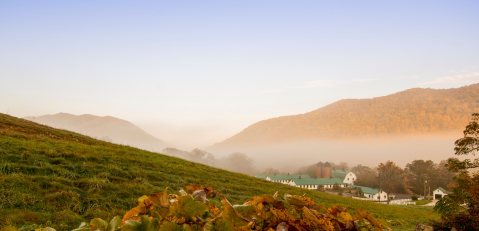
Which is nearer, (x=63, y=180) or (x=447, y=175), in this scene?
(x=63, y=180)

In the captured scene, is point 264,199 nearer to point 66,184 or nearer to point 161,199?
point 161,199

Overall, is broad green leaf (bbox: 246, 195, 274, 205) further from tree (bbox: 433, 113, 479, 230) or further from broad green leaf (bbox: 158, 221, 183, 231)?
tree (bbox: 433, 113, 479, 230)

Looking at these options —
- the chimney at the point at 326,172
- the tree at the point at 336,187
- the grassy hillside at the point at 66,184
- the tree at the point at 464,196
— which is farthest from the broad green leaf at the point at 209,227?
the chimney at the point at 326,172

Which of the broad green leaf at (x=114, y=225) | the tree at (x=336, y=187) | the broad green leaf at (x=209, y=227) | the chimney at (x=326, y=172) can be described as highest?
the broad green leaf at (x=209, y=227)

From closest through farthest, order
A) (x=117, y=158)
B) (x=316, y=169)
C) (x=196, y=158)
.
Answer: (x=117, y=158)
(x=316, y=169)
(x=196, y=158)

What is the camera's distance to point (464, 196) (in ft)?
32.2

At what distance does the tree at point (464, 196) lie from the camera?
20.1ft

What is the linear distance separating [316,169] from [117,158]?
101936 millimetres

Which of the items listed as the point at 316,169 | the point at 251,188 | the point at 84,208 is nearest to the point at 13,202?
the point at 84,208

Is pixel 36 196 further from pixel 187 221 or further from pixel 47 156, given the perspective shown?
pixel 187 221

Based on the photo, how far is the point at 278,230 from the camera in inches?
34.9

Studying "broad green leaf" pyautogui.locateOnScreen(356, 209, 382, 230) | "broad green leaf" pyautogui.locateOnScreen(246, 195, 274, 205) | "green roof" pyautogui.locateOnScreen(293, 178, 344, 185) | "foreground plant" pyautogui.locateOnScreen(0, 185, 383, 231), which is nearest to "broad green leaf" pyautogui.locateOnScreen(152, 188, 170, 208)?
"foreground plant" pyautogui.locateOnScreen(0, 185, 383, 231)

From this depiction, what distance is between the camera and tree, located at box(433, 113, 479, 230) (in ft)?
20.1

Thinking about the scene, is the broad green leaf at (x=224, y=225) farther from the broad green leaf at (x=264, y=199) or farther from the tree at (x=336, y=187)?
the tree at (x=336, y=187)
